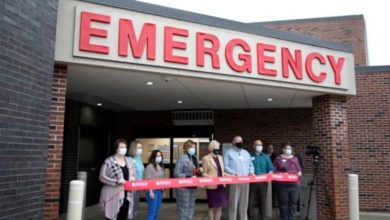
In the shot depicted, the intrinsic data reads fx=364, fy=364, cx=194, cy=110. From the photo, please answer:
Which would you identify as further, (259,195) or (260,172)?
(259,195)

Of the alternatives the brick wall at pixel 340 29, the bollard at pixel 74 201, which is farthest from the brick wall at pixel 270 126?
the brick wall at pixel 340 29

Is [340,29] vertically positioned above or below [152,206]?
above

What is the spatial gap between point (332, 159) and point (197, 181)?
12.5ft

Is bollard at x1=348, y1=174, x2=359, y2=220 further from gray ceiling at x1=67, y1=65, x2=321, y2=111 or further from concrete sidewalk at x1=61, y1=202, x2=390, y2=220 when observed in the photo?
concrete sidewalk at x1=61, y1=202, x2=390, y2=220

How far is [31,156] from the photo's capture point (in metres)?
5.07

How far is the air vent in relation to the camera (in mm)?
12625

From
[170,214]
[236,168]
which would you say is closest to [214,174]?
[236,168]

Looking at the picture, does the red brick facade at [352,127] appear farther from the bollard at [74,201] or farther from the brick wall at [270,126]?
the bollard at [74,201]

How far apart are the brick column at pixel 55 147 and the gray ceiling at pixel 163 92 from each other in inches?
19.6

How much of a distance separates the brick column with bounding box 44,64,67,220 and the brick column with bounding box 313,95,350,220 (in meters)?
6.21

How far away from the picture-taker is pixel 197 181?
6.81 metres

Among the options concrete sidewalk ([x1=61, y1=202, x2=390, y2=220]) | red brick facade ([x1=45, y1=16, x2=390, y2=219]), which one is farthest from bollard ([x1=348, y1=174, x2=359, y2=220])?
concrete sidewalk ([x1=61, y1=202, x2=390, y2=220])

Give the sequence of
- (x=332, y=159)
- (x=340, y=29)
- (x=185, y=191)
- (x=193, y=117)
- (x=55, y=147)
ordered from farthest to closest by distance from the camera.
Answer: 1. (x=340, y=29)
2. (x=193, y=117)
3. (x=332, y=159)
4. (x=185, y=191)
5. (x=55, y=147)

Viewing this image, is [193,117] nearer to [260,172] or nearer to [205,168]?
[260,172]
